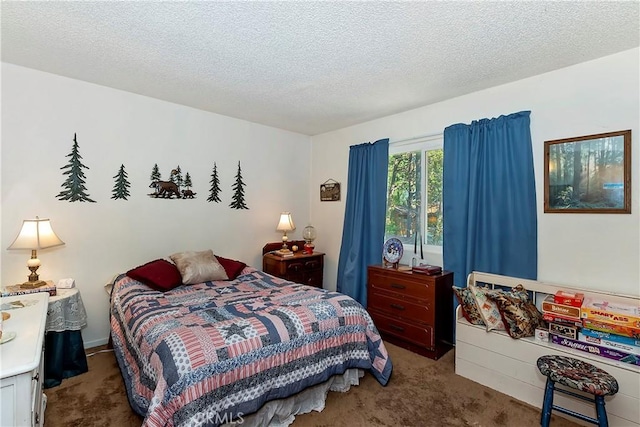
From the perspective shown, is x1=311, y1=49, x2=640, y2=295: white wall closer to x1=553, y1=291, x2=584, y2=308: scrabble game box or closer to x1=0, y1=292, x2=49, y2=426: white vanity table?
x1=553, y1=291, x2=584, y2=308: scrabble game box

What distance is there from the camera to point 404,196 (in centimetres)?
371

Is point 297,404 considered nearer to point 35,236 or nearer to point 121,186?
point 35,236

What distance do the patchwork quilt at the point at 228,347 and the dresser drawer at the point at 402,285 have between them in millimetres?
741

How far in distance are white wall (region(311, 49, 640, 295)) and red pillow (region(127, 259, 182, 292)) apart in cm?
269

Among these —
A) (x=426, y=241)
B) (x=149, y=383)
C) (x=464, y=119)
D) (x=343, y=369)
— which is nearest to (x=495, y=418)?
(x=343, y=369)

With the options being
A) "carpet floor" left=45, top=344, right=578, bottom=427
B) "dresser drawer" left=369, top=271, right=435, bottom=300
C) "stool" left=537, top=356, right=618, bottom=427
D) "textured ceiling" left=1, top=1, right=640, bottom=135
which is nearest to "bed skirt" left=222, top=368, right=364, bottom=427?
"carpet floor" left=45, top=344, right=578, bottom=427

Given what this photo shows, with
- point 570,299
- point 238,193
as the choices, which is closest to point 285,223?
point 238,193

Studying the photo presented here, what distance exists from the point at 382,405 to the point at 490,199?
6.47 feet

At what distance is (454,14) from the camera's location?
71.2 inches

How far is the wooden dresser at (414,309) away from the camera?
9.30 ft

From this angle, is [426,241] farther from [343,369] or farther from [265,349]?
[265,349]

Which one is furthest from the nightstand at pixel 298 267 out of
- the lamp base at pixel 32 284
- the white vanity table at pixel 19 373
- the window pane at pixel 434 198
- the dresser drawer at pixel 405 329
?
the white vanity table at pixel 19 373

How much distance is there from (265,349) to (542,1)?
8.23ft

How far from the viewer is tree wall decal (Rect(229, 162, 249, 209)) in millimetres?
3939
